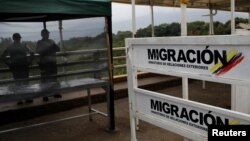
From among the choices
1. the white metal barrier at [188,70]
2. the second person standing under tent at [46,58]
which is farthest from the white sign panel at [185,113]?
the second person standing under tent at [46,58]

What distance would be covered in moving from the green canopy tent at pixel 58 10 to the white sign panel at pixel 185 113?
1.89 meters

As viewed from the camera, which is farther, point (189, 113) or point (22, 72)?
point (22, 72)

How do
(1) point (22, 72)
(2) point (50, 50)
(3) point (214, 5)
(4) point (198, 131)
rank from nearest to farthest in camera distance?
(4) point (198, 131)
(1) point (22, 72)
(2) point (50, 50)
(3) point (214, 5)

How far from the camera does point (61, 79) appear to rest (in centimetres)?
501

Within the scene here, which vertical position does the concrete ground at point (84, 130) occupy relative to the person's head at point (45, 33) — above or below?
below

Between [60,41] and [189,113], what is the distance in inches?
125

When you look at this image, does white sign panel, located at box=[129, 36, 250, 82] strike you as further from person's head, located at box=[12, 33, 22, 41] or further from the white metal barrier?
person's head, located at box=[12, 33, 22, 41]

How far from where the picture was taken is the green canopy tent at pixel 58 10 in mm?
3800

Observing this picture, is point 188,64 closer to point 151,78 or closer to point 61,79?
point 61,79

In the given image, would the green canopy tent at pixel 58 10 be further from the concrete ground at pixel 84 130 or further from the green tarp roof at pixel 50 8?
the concrete ground at pixel 84 130

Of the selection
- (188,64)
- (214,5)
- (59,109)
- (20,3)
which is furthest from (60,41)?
(214,5)

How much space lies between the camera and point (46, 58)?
4.89 m

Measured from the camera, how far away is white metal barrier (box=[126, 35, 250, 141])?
6.80 feet

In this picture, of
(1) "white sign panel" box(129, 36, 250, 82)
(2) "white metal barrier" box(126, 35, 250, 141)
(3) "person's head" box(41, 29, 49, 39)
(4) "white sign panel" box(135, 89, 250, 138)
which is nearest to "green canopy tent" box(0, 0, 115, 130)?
(3) "person's head" box(41, 29, 49, 39)
